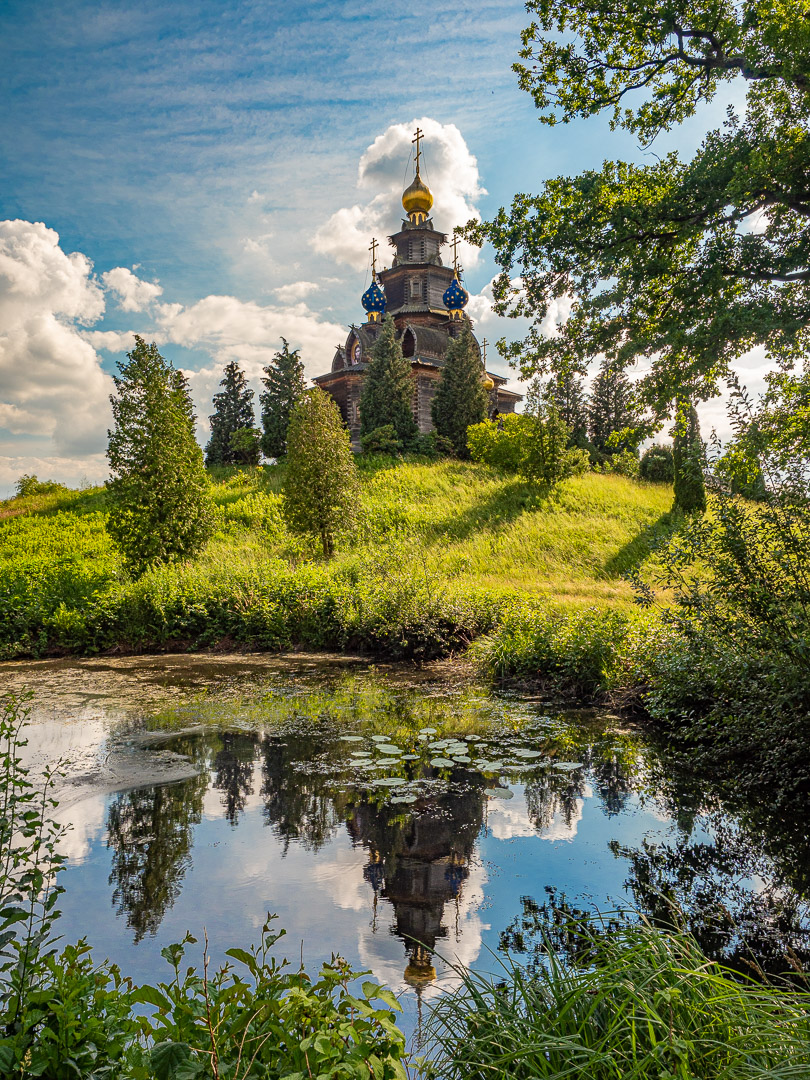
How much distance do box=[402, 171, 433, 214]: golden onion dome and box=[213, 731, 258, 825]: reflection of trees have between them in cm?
3697

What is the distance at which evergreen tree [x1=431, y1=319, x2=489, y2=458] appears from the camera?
31719mm

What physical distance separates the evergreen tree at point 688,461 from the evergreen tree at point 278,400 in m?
18.8

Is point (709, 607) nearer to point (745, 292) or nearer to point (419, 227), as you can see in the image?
point (745, 292)

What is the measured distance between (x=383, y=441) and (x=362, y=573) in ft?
56.3

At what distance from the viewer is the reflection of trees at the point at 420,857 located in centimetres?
352

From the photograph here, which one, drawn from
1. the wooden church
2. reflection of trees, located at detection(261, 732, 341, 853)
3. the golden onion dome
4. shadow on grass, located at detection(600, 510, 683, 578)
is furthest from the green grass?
the golden onion dome

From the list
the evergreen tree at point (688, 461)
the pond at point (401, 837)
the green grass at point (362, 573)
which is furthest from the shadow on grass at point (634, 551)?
the pond at point (401, 837)

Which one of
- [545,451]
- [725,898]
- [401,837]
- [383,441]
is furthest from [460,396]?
[725,898]

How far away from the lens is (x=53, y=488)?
3412cm

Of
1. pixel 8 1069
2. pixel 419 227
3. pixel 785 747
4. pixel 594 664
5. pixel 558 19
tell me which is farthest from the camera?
pixel 419 227

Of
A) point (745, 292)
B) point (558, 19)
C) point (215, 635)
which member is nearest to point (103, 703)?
point (215, 635)

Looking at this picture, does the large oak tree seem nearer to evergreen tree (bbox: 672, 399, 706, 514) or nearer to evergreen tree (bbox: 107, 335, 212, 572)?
evergreen tree (bbox: 672, 399, 706, 514)

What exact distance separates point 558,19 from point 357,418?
26.1 m

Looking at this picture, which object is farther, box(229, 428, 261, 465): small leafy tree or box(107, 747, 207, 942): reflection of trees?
box(229, 428, 261, 465): small leafy tree
